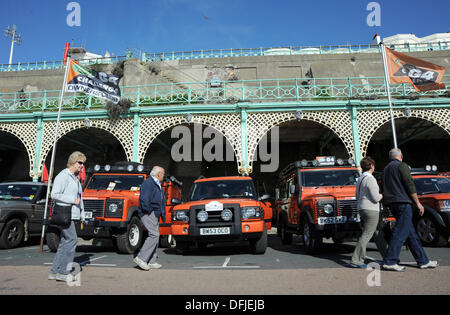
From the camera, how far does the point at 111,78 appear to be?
12289 mm

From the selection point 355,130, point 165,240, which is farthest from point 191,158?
point 165,240

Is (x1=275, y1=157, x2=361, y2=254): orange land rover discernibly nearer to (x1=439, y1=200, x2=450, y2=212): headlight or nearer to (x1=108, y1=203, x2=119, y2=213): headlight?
(x1=439, y1=200, x2=450, y2=212): headlight

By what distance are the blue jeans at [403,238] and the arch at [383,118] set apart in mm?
9046

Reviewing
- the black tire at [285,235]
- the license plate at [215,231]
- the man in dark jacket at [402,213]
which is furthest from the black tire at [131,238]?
the man in dark jacket at [402,213]

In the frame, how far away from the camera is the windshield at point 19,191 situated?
8.90 m

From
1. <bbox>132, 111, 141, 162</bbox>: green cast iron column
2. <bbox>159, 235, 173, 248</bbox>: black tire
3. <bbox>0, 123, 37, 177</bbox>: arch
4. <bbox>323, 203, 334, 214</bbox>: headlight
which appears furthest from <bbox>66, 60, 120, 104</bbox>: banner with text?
<bbox>323, 203, 334, 214</bbox>: headlight

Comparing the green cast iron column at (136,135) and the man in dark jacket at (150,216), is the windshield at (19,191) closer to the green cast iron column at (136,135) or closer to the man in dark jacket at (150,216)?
the green cast iron column at (136,135)

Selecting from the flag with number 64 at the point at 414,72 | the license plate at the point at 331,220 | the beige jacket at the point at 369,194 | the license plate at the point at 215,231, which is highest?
the flag with number 64 at the point at 414,72

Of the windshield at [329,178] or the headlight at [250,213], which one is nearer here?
the headlight at [250,213]

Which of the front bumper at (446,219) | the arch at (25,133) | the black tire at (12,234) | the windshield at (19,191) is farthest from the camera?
the arch at (25,133)

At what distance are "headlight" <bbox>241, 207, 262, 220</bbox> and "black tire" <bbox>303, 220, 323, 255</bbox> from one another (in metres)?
1.14

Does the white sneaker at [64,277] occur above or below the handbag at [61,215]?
below

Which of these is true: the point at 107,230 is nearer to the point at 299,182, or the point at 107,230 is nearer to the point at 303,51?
the point at 299,182
